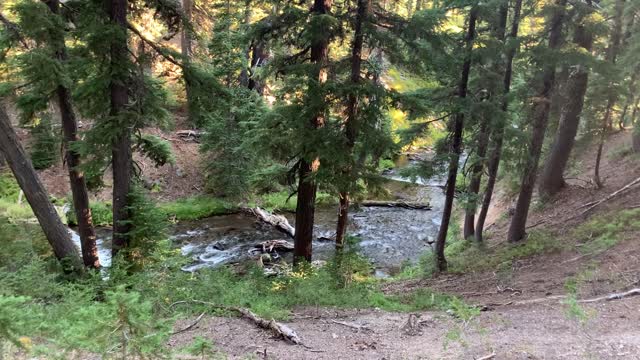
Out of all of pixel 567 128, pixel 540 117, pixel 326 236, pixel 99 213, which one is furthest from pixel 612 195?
pixel 99 213

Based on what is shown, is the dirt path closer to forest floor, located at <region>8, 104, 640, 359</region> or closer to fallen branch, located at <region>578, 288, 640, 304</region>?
forest floor, located at <region>8, 104, 640, 359</region>

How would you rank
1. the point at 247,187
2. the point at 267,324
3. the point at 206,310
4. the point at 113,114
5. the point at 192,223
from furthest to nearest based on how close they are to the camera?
the point at 247,187
the point at 192,223
the point at 113,114
the point at 206,310
the point at 267,324

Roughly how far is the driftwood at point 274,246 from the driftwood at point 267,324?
373 inches

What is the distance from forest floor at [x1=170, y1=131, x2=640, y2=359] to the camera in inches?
236

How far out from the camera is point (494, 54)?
1151cm

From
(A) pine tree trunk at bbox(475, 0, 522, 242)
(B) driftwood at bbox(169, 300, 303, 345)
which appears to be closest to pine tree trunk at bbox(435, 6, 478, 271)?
(A) pine tree trunk at bbox(475, 0, 522, 242)

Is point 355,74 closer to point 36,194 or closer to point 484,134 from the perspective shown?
point 484,134

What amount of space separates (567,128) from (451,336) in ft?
44.3

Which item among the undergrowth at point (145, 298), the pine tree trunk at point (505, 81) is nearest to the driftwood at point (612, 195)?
the pine tree trunk at point (505, 81)

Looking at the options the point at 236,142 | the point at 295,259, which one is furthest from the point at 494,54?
the point at 236,142

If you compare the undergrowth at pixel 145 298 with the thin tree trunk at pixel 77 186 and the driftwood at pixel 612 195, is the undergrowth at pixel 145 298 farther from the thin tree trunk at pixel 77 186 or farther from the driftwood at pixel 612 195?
the driftwood at pixel 612 195

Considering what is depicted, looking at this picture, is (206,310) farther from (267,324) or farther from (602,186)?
(602,186)

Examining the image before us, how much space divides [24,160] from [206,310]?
17.8 feet

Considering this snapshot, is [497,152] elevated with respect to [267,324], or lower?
elevated
